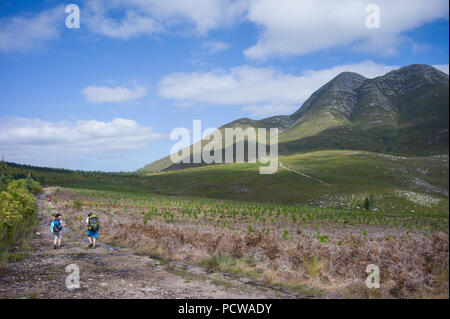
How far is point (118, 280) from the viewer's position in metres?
10.3

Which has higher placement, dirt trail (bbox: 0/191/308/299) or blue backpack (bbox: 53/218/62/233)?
blue backpack (bbox: 53/218/62/233)

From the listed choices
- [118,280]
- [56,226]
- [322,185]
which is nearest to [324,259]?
[118,280]

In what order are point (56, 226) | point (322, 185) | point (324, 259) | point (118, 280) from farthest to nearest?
point (322, 185) → point (56, 226) → point (324, 259) → point (118, 280)

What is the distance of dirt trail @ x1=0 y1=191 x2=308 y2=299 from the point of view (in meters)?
8.83

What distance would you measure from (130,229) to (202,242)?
6.57 metres

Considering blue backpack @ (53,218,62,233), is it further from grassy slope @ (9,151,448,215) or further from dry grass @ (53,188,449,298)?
grassy slope @ (9,151,448,215)

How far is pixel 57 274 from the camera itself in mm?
10828

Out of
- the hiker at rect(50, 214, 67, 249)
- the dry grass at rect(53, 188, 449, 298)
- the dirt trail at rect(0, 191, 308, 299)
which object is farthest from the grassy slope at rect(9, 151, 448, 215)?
the hiker at rect(50, 214, 67, 249)

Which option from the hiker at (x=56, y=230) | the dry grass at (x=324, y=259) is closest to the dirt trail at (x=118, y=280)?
the dry grass at (x=324, y=259)

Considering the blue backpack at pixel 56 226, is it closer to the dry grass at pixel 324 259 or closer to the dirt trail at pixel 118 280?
the dirt trail at pixel 118 280

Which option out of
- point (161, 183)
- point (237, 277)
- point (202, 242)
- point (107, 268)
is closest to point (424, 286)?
point (237, 277)

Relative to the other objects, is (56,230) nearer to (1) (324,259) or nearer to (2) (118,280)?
(2) (118,280)
